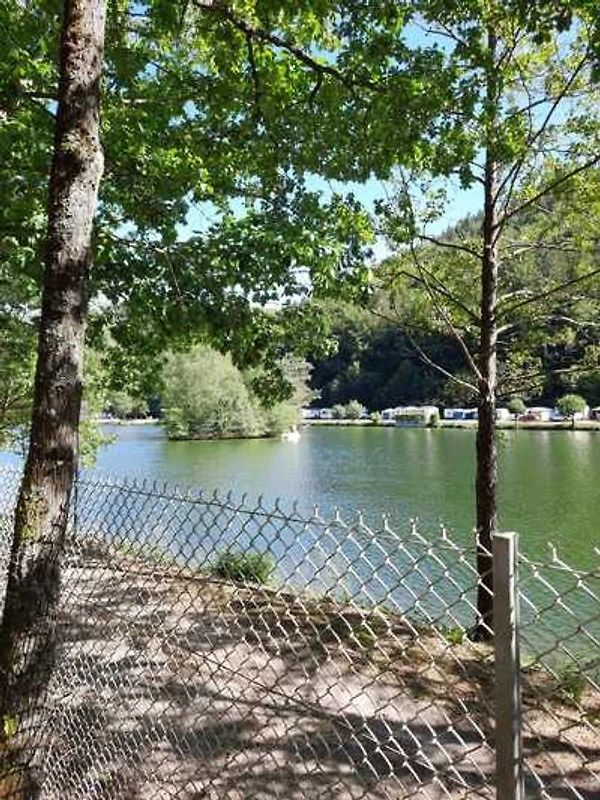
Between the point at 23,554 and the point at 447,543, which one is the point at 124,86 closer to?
the point at 23,554

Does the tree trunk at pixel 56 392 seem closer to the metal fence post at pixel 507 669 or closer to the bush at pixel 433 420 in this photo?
the metal fence post at pixel 507 669

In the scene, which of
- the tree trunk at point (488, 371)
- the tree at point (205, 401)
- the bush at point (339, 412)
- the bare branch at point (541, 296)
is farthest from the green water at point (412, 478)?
the bush at point (339, 412)

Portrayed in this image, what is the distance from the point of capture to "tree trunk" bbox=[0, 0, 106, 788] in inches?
87.4

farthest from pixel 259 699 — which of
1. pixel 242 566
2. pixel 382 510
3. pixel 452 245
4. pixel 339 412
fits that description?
pixel 339 412

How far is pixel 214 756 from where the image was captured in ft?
10.7

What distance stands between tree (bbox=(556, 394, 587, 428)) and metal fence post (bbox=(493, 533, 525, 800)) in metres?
Result: 75.7

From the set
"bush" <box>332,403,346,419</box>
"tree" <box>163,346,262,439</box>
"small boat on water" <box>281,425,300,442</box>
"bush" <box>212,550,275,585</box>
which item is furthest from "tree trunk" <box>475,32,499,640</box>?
"bush" <box>332,403,346,419</box>

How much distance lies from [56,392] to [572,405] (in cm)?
7596

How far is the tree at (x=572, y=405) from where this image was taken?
72062mm

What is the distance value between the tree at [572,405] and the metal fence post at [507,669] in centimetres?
7567

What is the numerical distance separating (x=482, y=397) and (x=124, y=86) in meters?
4.17

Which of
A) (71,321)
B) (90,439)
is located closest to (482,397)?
(71,321)

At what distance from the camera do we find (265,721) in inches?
142

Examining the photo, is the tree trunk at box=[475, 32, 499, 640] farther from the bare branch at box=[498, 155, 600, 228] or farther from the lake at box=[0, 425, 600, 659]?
the lake at box=[0, 425, 600, 659]
